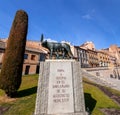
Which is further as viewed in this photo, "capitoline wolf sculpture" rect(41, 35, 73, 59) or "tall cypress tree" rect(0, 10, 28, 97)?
"tall cypress tree" rect(0, 10, 28, 97)

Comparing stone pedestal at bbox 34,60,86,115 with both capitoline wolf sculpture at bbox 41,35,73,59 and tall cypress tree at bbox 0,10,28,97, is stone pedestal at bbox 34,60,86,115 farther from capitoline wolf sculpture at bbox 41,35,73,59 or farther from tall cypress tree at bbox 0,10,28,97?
tall cypress tree at bbox 0,10,28,97

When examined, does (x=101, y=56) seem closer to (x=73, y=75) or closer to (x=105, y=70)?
(x=105, y=70)

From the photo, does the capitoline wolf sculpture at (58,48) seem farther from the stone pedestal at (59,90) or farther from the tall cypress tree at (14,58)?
the tall cypress tree at (14,58)

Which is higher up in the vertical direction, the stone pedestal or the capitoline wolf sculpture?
the capitoline wolf sculpture

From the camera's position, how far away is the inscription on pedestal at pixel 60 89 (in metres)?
9.38

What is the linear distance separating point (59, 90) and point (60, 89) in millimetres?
100

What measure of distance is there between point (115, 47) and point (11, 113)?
101 m

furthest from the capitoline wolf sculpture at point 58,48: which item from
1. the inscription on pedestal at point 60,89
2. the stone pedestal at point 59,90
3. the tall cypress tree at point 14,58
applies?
the tall cypress tree at point 14,58

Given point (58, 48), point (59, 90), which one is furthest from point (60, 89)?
point (58, 48)

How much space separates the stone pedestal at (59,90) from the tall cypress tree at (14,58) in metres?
8.61

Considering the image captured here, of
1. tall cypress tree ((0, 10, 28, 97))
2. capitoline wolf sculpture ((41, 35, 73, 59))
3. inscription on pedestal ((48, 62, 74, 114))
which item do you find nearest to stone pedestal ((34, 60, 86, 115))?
inscription on pedestal ((48, 62, 74, 114))

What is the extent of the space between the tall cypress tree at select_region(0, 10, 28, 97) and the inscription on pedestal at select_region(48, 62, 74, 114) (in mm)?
8925

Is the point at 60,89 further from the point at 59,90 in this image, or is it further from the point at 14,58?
the point at 14,58

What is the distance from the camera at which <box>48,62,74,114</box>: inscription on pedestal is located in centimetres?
938
